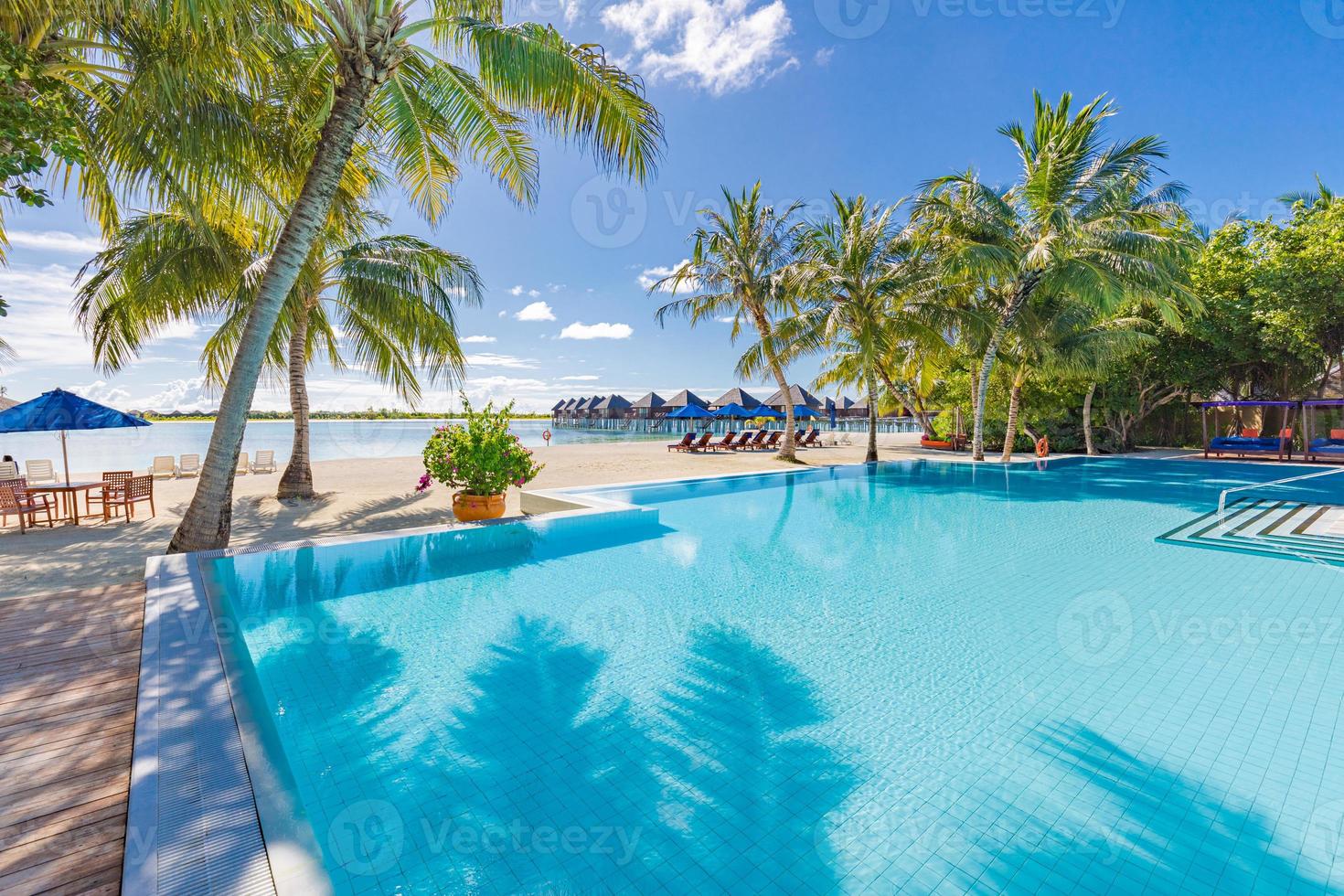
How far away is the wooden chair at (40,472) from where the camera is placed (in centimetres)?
995

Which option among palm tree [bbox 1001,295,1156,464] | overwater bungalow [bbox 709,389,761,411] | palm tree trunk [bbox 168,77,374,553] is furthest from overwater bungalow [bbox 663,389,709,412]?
palm tree trunk [bbox 168,77,374,553]

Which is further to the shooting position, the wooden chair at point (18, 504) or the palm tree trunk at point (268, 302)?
the wooden chair at point (18, 504)

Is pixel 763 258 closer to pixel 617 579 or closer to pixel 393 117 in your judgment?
pixel 393 117

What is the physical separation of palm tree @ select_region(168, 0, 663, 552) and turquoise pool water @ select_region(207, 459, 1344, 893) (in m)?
1.45

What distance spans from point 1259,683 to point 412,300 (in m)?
10.7

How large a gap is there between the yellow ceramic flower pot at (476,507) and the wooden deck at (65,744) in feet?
11.9

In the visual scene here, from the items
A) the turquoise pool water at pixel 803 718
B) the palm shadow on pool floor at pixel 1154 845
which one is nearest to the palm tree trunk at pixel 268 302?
the turquoise pool water at pixel 803 718

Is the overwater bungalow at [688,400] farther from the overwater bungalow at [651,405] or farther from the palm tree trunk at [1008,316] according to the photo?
the palm tree trunk at [1008,316]

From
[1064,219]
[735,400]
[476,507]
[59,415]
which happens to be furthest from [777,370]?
[735,400]

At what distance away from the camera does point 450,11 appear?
6.03 meters

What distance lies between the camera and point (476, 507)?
7.51 m

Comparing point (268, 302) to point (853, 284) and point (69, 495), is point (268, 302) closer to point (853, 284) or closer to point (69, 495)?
point (69, 495)

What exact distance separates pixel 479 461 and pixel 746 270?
12.0 meters

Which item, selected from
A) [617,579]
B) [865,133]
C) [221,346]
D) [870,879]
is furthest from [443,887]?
[865,133]
